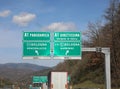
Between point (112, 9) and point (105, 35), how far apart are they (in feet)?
30.0

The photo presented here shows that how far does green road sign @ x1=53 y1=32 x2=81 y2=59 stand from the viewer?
35.9 meters

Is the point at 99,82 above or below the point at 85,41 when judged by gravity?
below

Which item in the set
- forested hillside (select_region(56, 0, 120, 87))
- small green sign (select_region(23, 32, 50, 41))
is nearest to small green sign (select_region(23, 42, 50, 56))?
small green sign (select_region(23, 32, 50, 41))

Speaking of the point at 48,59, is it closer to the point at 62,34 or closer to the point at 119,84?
the point at 62,34

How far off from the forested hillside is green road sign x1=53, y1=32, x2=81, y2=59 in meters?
37.7

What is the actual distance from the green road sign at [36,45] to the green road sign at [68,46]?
0.81 metres

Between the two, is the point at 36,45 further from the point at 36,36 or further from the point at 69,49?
the point at 69,49

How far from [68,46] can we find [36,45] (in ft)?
9.28

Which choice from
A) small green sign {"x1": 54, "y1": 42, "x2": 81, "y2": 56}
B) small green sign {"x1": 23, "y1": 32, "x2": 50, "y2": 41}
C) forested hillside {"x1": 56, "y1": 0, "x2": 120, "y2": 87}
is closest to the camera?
small green sign {"x1": 54, "y1": 42, "x2": 81, "y2": 56}

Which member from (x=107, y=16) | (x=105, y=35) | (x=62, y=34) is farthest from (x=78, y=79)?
(x=62, y=34)

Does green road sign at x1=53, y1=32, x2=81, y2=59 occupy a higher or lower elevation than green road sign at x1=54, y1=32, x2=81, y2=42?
lower

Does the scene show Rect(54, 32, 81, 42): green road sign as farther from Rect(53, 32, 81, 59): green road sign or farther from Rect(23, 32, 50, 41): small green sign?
Rect(23, 32, 50, 41): small green sign

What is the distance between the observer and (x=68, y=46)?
36.0 metres

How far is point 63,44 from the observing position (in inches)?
1421
